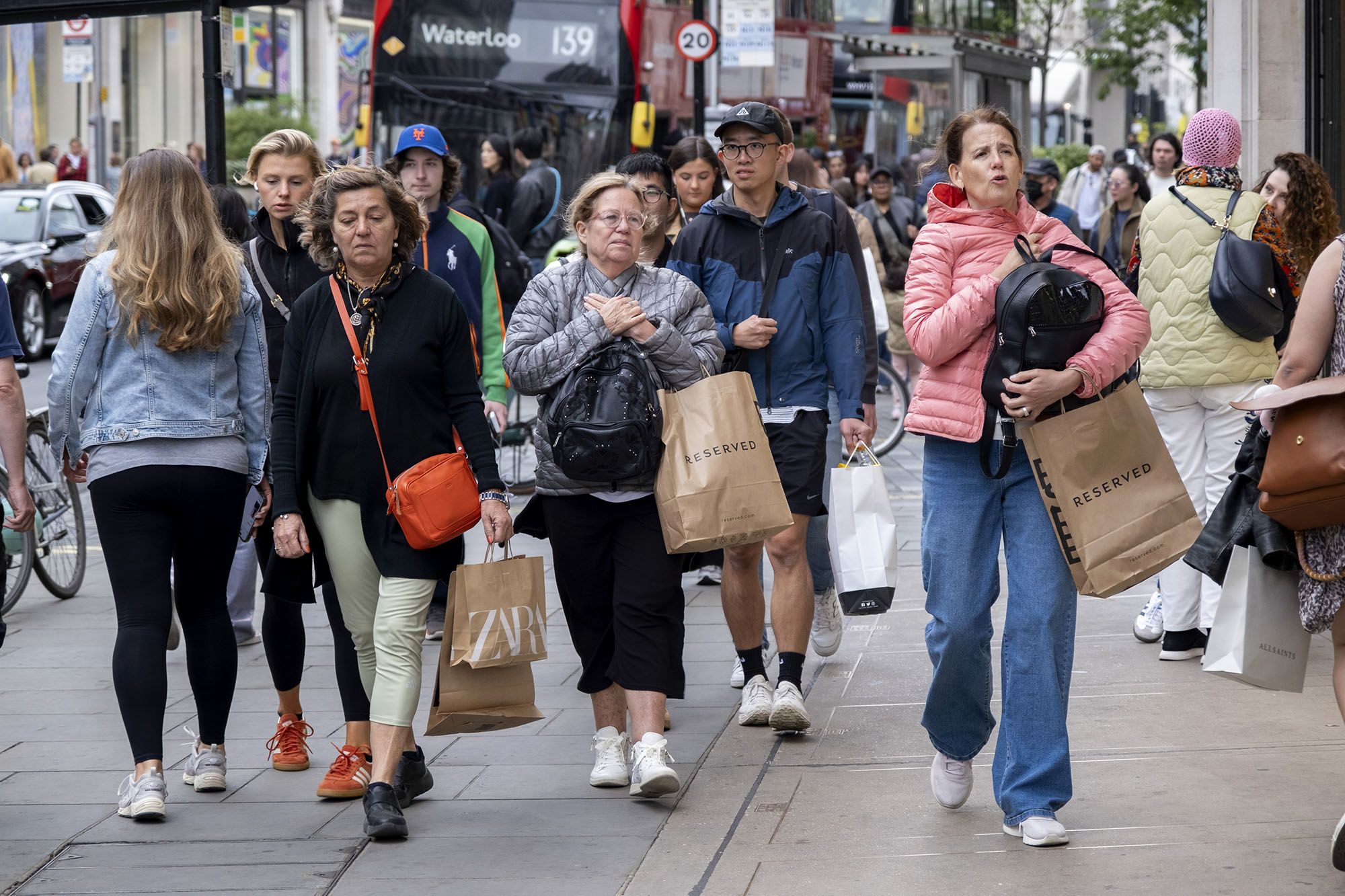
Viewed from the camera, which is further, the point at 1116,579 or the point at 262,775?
the point at 262,775

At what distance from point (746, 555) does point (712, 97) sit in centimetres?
1798

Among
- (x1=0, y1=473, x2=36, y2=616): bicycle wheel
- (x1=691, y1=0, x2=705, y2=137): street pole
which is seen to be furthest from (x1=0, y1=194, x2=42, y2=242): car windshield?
(x1=0, y1=473, x2=36, y2=616): bicycle wheel

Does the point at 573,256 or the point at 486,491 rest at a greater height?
the point at 573,256

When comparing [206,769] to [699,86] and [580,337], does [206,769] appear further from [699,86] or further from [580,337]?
[699,86]

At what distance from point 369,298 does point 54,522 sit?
423 cm

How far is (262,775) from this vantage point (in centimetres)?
552

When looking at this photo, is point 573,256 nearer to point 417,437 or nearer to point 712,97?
point 417,437

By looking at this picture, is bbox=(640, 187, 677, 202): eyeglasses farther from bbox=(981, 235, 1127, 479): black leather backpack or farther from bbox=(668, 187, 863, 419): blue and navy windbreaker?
bbox=(981, 235, 1127, 479): black leather backpack

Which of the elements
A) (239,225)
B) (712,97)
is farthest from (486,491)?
(712,97)

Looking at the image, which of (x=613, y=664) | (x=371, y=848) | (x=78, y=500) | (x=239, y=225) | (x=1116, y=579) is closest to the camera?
(x=1116, y=579)

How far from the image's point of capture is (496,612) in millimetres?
4879

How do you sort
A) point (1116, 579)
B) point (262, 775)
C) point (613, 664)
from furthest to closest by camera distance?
1. point (262, 775)
2. point (613, 664)
3. point (1116, 579)

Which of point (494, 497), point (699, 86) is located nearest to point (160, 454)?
point (494, 497)

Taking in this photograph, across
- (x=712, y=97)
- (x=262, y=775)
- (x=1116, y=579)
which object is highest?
(x=712, y=97)
